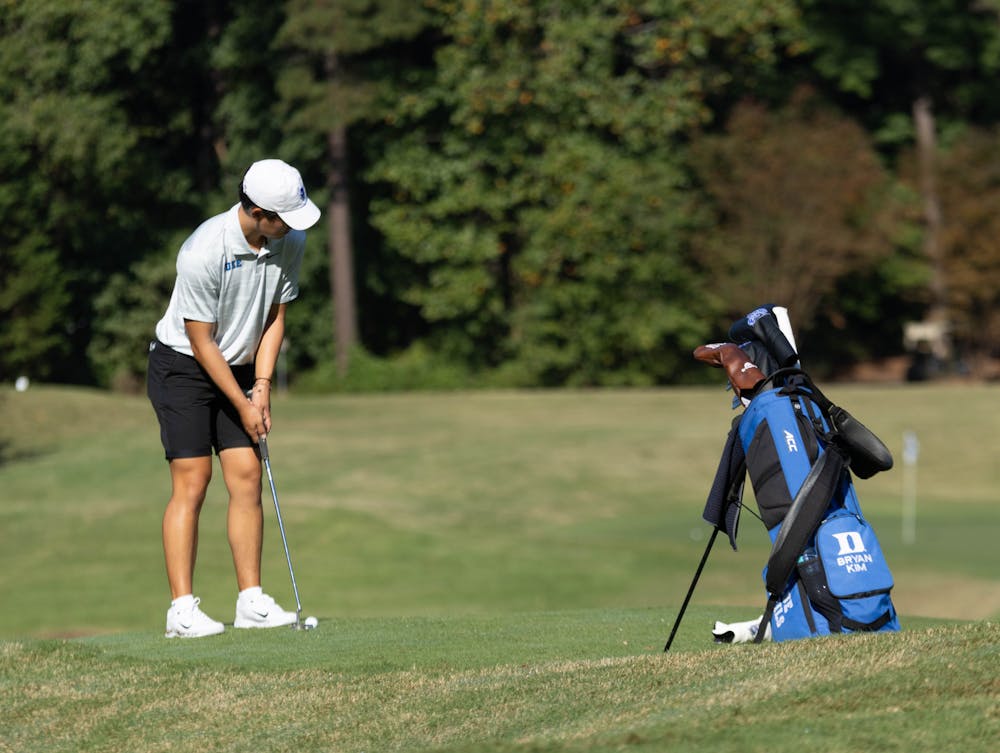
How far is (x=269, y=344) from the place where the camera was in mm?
7723

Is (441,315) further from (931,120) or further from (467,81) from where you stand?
(931,120)

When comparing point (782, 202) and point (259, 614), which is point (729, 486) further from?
point (782, 202)

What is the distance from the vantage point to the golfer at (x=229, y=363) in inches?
287

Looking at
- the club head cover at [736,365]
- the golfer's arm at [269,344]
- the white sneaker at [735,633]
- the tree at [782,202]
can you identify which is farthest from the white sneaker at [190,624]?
the tree at [782,202]

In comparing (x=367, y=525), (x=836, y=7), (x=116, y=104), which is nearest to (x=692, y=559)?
(x=367, y=525)

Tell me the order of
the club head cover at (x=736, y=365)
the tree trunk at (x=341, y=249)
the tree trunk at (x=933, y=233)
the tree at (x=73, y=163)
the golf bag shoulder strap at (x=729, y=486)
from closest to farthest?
the golf bag shoulder strap at (x=729, y=486)
the club head cover at (x=736, y=365)
the tree at (x=73, y=163)
the tree trunk at (x=341, y=249)
the tree trunk at (x=933, y=233)

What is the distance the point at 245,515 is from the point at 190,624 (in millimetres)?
582

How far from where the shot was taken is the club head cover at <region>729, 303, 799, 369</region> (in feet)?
21.3

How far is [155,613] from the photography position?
15.5 metres

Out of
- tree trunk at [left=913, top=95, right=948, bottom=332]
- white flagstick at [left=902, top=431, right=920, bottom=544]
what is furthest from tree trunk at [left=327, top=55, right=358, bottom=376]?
white flagstick at [left=902, top=431, right=920, bottom=544]

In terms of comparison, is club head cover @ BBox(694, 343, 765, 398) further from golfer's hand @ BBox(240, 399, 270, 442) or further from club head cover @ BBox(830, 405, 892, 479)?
golfer's hand @ BBox(240, 399, 270, 442)

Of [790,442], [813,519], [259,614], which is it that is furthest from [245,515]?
[813,519]

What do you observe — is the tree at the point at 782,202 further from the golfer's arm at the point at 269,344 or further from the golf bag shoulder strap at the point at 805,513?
the golf bag shoulder strap at the point at 805,513

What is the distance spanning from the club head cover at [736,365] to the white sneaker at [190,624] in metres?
2.54
